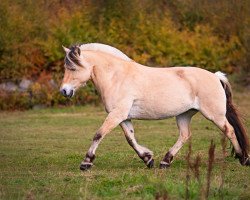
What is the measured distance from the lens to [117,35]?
99.2ft

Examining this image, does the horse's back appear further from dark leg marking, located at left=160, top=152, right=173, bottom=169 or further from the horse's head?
the horse's head

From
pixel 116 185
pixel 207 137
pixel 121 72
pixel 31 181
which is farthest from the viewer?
pixel 207 137

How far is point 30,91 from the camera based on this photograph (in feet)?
90.6

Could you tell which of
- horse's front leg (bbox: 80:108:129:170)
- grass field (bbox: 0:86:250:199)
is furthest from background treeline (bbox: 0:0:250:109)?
horse's front leg (bbox: 80:108:129:170)

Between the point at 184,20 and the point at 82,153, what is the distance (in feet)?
66.5

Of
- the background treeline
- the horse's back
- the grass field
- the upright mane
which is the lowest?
the background treeline

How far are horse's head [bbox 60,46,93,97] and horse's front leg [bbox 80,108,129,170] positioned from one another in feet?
2.72

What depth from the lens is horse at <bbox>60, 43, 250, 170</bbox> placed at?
11812 millimetres

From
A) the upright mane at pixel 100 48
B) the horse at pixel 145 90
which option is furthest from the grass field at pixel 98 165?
the upright mane at pixel 100 48

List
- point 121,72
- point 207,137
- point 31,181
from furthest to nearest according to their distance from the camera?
point 207,137 → point 121,72 → point 31,181

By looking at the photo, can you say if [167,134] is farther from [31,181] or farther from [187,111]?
[31,181]

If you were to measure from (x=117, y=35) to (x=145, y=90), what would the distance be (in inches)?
729

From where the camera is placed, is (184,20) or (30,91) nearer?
(30,91)

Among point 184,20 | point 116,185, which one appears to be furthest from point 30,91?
point 116,185
